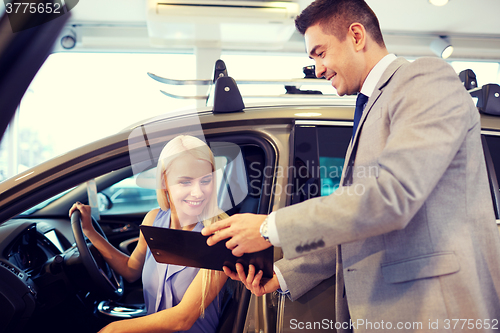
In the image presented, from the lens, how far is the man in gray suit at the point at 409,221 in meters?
0.81

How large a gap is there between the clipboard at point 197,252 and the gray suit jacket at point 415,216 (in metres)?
0.17

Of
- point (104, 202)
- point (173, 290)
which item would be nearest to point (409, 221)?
point (173, 290)

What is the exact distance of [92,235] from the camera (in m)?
1.64

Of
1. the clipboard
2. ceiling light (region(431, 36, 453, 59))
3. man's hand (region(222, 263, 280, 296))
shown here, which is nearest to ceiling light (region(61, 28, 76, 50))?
the clipboard

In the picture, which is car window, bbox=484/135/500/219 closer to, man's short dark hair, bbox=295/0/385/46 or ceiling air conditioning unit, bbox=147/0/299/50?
man's short dark hair, bbox=295/0/385/46

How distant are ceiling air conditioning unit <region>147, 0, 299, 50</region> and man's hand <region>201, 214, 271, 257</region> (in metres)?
3.95

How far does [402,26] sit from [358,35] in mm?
5262

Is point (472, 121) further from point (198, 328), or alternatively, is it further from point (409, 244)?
point (198, 328)

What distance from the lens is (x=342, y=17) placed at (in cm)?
121

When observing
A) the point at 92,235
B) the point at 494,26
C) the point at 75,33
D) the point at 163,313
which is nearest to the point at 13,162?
the point at 75,33

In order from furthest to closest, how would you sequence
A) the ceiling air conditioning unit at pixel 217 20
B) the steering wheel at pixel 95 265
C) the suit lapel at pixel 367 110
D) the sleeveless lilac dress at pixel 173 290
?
the ceiling air conditioning unit at pixel 217 20 → the steering wheel at pixel 95 265 → the sleeveless lilac dress at pixel 173 290 → the suit lapel at pixel 367 110

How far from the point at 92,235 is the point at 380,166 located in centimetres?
137

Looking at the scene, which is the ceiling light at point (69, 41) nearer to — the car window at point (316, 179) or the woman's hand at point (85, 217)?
the woman's hand at point (85, 217)

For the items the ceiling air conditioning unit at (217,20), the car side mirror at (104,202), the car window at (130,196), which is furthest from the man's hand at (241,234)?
the ceiling air conditioning unit at (217,20)
